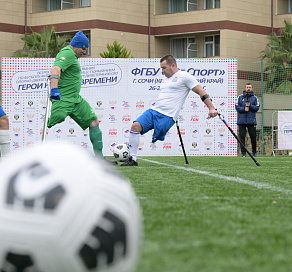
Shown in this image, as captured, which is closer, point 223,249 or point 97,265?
point 97,265

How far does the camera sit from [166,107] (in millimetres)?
10312

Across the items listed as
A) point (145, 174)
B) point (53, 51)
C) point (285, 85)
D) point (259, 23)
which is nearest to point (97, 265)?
point (145, 174)

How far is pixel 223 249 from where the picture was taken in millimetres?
3037

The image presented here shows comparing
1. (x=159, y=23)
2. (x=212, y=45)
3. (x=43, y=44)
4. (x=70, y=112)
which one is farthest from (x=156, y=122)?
(x=159, y=23)

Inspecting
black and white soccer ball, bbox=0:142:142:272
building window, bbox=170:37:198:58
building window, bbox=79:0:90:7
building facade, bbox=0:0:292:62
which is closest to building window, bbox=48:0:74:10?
building facade, bbox=0:0:292:62

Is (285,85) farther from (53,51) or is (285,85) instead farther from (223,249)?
(223,249)

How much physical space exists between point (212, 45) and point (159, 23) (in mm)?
3335

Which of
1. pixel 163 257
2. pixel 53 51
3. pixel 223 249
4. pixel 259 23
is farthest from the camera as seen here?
pixel 259 23

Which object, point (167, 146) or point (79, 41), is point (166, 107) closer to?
point (79, 41)

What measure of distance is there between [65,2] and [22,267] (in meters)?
37.3

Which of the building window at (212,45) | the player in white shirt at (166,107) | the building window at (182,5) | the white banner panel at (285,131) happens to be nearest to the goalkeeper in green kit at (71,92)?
the player in white shirt at (166,107)

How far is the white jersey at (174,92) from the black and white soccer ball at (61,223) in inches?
316

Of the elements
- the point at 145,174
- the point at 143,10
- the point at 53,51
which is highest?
the point at 143,10

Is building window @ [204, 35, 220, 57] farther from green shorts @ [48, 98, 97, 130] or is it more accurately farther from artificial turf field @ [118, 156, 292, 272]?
artificial turf field @ [118, 156, 292, 272]
